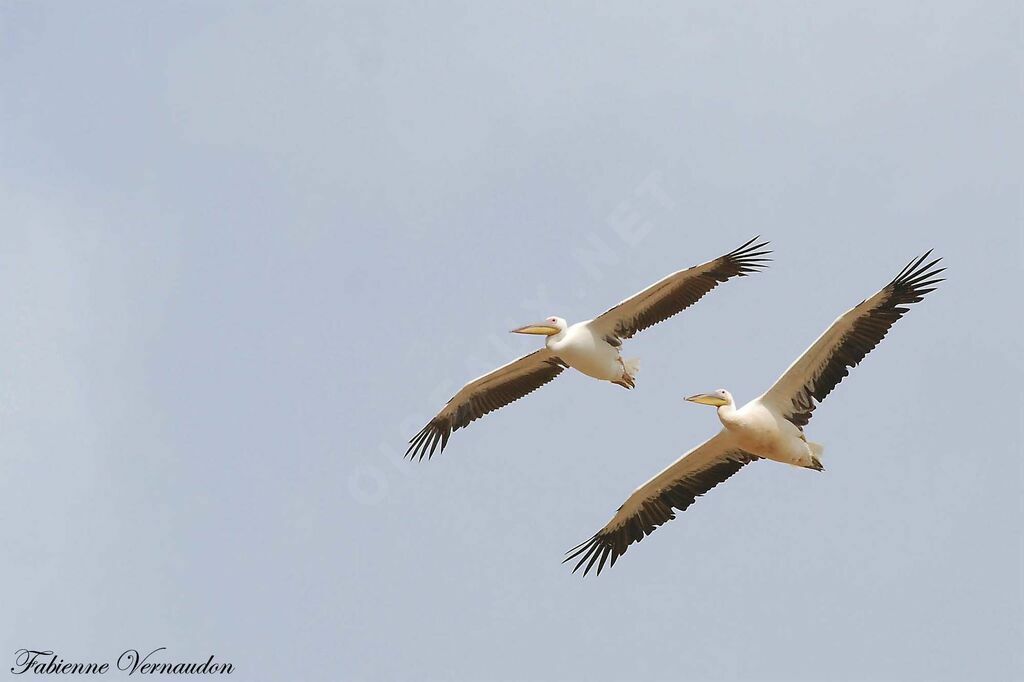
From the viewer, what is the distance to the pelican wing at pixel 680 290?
2297 cm

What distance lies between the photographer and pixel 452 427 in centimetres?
2525

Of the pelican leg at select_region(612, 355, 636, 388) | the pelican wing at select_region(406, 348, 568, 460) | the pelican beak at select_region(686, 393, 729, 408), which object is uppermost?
the pelican beak at select_region(686, 393, 729, 408)

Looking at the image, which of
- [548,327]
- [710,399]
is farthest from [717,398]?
[548,327]

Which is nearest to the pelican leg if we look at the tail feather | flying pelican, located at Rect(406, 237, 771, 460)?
flying pelican, located at Rect(406, 237, 771, 460)

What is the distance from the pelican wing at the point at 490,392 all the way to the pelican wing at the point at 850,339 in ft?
13.0

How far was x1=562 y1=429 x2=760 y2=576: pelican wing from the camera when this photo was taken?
21.8m

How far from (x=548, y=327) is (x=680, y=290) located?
6.14 ft

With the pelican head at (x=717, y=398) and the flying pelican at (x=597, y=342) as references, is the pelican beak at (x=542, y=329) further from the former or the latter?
the pelican head at (x=717, y=398)

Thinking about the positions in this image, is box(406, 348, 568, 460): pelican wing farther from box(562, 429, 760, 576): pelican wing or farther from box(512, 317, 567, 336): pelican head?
box(562, 429, 760, 576): pelican wing

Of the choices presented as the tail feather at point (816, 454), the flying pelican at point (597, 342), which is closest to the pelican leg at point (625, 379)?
the flying pelican at point (597, 342)

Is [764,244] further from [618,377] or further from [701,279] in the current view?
[618,377]

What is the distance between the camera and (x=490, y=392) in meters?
24.9

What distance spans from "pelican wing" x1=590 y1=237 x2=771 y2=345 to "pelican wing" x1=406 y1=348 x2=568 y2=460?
4.41ft

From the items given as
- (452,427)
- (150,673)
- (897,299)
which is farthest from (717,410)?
(150,673)
